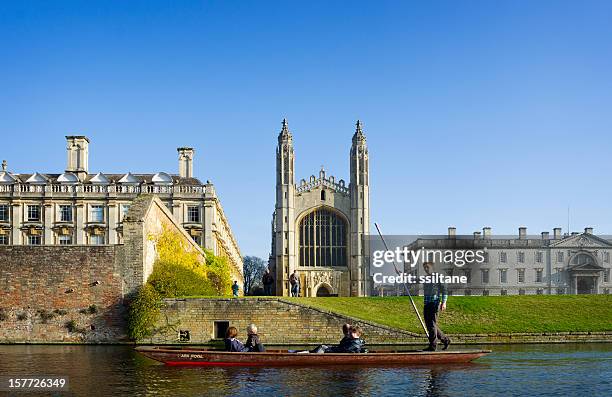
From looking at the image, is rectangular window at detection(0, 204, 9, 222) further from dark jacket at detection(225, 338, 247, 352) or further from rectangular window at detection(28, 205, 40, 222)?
dark jacket at detection(225, 338, 247, 352)

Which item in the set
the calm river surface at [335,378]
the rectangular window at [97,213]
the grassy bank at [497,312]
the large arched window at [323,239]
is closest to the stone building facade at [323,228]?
the large arched window at [323,239]

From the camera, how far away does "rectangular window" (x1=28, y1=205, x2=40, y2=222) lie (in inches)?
2763

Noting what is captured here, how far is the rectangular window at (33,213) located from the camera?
70188 mm

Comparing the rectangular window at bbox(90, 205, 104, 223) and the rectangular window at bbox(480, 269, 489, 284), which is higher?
the rectangular window at bbox(90, 205, 104, 223)

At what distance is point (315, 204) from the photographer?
88188mm

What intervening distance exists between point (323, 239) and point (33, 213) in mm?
31589

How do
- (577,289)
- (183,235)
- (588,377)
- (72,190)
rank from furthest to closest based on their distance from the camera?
(577,289)
(72,190)
(183,235)
(588,377)

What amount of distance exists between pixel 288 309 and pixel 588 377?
16.3 metres

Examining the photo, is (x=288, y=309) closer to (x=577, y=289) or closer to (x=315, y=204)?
(x=315, y=204)

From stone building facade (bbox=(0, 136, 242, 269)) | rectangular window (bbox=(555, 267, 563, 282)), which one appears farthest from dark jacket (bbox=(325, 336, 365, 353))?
rectangular window (bbox=(555, 267, 563, 282))

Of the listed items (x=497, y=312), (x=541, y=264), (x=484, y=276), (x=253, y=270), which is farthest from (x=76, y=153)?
(x=253, y=270)

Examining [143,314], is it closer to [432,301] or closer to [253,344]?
[253,344]

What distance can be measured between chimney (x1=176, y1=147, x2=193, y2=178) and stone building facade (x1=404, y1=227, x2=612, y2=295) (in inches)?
1436

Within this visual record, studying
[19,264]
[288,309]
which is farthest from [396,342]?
[19,264]
